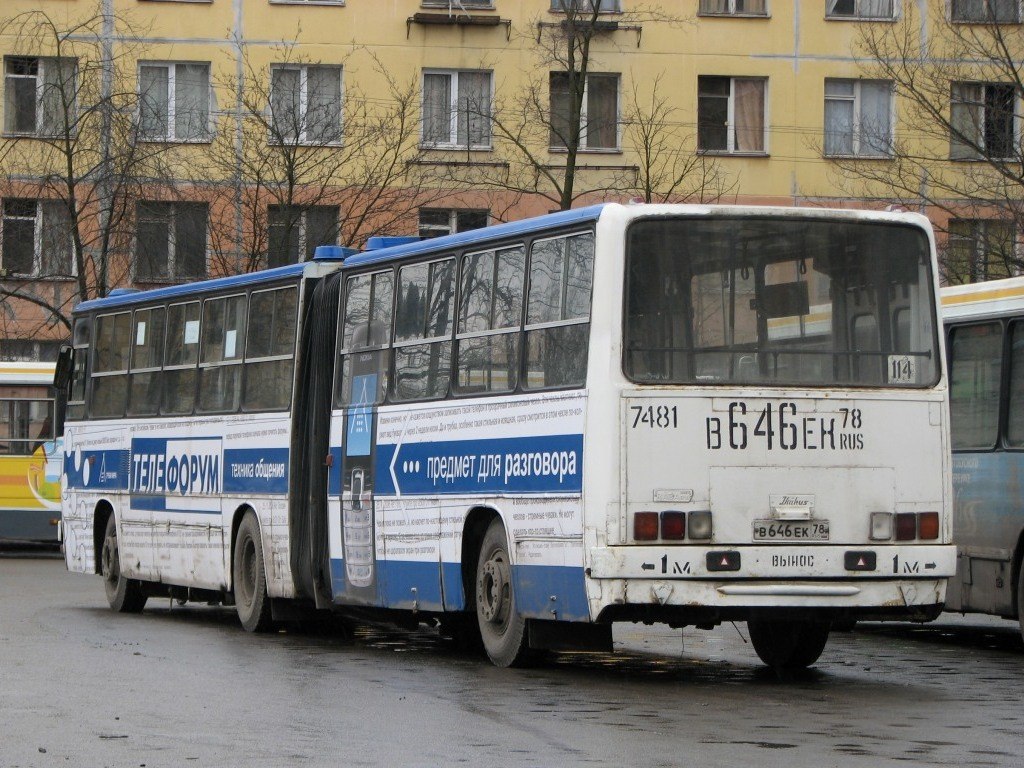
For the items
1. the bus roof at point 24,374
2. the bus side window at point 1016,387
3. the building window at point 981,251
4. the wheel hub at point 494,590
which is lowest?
the wheel hub at point 494,590

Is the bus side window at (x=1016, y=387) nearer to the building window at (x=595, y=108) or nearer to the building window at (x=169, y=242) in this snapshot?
the building window at (x=169, y=242)

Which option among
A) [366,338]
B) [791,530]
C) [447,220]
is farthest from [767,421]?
[447,220]

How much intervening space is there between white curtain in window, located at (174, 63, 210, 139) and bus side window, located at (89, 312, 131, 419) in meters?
20.3

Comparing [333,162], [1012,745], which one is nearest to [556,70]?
[333,162]

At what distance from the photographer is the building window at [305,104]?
3928 centimetres

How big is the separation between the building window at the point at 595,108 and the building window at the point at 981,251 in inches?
482

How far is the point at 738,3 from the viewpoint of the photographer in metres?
A: 47.0

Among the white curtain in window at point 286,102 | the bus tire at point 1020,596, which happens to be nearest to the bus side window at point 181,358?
the bus tire at point 1020,596

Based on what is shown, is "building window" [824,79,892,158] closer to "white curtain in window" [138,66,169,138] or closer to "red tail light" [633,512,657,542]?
"white curtain in window" [138,66,169,138]

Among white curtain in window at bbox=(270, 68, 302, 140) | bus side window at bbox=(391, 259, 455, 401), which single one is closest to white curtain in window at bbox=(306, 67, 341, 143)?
white curtain in window at bbox=(270, 68, 302, 140)

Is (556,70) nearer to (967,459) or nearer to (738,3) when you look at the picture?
(738,3)

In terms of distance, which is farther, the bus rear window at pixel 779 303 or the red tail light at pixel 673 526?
the bus rear window at pixel 779 303

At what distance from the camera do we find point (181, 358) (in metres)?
20.8

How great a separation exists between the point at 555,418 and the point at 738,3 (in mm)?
34597
